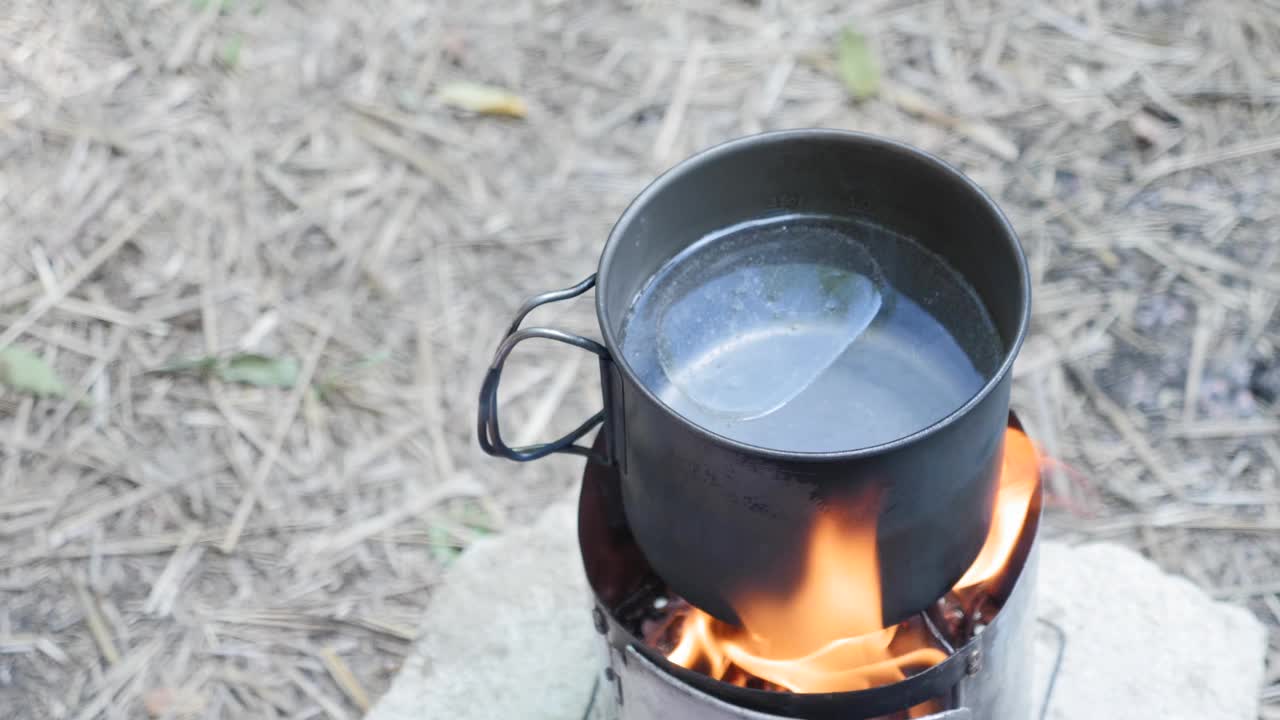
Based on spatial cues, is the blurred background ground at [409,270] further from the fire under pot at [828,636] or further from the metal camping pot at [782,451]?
the metal camping pot at [782,451]

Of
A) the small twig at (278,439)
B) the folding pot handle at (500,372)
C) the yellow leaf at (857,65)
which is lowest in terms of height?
the small twig at (278,439)

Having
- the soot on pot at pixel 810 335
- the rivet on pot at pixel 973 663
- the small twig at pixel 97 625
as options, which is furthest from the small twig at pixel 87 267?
the rivet on pot at pixel 973 663

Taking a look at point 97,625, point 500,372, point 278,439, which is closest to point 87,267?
point 278,439

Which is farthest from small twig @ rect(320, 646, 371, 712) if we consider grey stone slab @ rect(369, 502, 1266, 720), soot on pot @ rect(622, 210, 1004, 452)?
soot on pot @ rect(622, 210, 1004, 452)

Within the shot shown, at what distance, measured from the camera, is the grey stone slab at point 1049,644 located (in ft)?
6.99

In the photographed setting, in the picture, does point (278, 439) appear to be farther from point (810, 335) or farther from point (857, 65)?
point (857, 65)

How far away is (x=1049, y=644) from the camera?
2.21m

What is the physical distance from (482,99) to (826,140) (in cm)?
186

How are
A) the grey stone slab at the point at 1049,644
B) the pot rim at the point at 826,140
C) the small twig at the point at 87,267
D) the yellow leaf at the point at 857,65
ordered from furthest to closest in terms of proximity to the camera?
the yellow leaf at the point at 857,65 → the small twig at the point at 87,267 → the grey stone slab at the point at 1049,644 → the pot rim at the point at 826,140

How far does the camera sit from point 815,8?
3.44 metres

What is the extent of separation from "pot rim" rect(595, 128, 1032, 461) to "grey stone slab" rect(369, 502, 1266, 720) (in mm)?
950

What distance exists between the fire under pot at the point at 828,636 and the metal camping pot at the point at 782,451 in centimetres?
4

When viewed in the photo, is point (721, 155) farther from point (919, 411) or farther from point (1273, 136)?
point (1273, 136)

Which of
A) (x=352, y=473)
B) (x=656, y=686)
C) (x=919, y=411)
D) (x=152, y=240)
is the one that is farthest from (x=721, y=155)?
(x=152, y=240)
